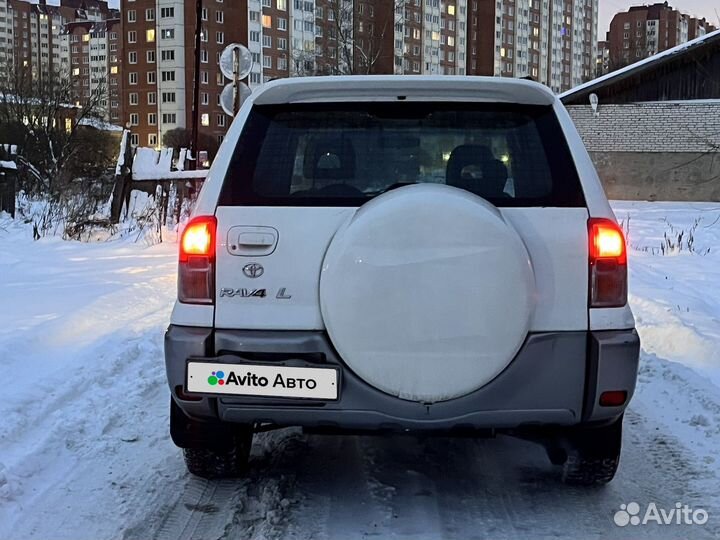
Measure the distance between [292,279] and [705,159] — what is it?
93.1 feet

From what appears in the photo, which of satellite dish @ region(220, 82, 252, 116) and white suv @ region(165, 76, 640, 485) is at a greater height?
satellite dish @ region(220, 82, 252, 116)

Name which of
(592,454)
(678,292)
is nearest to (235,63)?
(678,292)

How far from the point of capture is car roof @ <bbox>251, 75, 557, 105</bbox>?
11.0 feet

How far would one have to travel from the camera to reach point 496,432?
10.7ft

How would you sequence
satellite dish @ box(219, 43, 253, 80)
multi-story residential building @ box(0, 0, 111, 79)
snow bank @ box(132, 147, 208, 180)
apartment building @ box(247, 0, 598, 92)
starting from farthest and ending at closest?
multi-story residential building @ box(0, 0, 111, 79)
apartment building @ box(247, 0, 598, 92)
snow bank @ box(132, 147, 208, 180)
satellite dish @ box(219, 43, 253, 80)

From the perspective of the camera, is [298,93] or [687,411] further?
[687,411]

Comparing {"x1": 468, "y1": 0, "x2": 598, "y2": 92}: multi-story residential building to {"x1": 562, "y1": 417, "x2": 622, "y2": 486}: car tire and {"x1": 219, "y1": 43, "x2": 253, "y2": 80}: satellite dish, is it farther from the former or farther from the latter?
{"x1": 562, "y1": 417, "x2": 622, "y2": 486}: car tire

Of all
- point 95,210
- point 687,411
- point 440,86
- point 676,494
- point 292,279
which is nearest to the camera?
point 292,279

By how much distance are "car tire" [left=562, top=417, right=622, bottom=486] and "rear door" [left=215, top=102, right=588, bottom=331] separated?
0.68 m

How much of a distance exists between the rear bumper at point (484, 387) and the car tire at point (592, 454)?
0.37 metres

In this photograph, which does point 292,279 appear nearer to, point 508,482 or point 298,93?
point 298,93

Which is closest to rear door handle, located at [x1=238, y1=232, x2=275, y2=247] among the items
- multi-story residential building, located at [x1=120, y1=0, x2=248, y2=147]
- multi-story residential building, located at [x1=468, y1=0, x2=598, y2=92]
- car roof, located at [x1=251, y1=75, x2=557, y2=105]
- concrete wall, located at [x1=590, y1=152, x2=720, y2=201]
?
car roof, located at [x1=251, y1=75, x2=557, y2=105]

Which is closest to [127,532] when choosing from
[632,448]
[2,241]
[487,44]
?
[632,448]

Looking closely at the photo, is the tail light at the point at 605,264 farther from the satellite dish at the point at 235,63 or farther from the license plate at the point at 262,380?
the satellite dish at the point at 235,63
